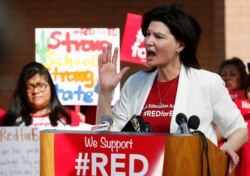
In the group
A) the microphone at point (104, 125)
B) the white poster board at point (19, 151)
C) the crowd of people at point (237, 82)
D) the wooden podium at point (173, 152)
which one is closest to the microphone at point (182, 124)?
the wooden podium at point (173, 152)

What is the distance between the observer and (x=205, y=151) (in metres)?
3.33

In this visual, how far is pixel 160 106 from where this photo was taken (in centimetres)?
409

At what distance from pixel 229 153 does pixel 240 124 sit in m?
0.37

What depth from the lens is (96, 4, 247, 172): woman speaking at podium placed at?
159 inches

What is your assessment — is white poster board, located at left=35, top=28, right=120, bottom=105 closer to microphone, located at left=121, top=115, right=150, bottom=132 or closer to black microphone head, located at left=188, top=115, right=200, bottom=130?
microphone, located at left=121, top=115, right=150, bottom=132

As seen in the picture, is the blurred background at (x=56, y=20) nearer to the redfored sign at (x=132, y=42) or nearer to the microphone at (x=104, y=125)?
the redfored sign at (x=132, y=42)

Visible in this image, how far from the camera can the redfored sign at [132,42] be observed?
8203 mm

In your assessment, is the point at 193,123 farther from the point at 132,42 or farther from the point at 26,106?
the point at 132,42

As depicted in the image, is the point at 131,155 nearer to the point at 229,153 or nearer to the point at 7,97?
the point at 229,153

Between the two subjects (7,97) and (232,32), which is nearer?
(232,32)

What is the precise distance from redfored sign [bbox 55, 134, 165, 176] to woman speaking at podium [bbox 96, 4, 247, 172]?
598 millimetres

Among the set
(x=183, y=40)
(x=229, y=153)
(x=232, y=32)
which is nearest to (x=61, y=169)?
(x=229, y=153)

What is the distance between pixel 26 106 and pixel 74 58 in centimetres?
142

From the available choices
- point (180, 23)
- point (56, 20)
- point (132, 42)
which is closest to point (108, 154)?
point (180, 23)
